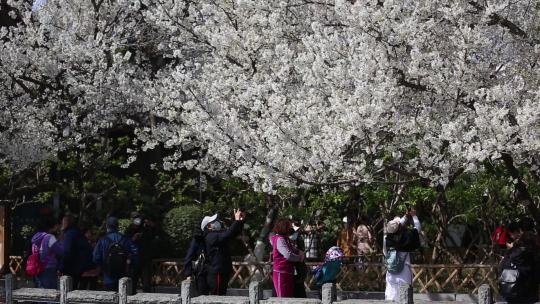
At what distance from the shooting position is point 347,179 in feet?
41.4

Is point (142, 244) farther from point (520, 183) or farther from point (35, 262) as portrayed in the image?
point (520, 183)

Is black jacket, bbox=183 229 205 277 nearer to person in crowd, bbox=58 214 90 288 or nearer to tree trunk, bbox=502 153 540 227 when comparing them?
person in crowd, bbox=58 214 90 288

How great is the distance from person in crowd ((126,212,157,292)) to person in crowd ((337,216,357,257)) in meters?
4.97

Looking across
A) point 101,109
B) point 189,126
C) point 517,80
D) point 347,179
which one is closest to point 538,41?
point 517,80

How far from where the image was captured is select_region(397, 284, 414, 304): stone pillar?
9.84m

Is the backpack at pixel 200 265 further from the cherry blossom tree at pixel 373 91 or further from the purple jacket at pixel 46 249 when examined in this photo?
the purple jacket at pixel 46 249

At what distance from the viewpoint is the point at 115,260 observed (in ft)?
45.6

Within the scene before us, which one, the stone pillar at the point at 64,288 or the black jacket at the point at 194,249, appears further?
the black jacket at the point at 194,249

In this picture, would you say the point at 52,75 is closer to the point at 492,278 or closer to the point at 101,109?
the point at 101,109

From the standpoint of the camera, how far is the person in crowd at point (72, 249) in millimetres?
14016

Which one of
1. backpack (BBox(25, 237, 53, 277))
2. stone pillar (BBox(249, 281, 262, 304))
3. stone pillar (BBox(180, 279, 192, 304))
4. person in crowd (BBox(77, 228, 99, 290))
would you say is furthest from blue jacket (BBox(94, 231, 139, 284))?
stone pillar (BBox(249, 281, 262, 304))

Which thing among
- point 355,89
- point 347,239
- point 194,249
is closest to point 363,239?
point 347,239

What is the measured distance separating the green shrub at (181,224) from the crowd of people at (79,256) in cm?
558

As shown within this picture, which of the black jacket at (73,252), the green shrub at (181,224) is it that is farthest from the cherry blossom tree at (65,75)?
the black jacket at (73,252)
